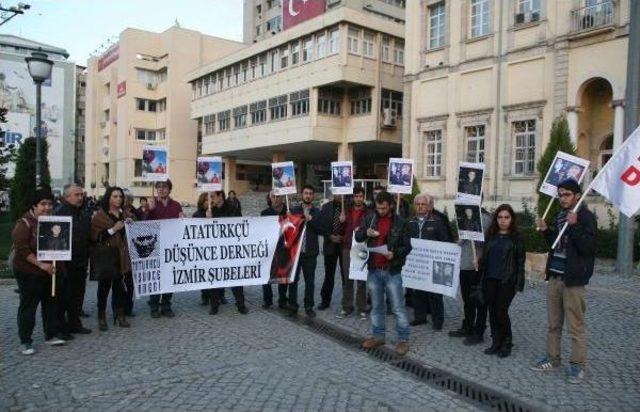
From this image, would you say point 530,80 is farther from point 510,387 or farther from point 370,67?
point 510,387

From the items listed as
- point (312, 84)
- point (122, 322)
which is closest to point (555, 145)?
point (122, 322)

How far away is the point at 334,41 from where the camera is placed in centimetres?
3356

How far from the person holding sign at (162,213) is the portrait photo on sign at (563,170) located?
5539mm


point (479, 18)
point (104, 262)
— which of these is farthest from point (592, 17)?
point (104, 262)

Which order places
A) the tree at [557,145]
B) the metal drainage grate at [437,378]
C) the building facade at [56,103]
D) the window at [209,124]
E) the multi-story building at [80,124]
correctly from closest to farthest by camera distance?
the metal drainage grate at [437,378], the tree at [557,145], the window at [209,124], the building facade at [56,103], the multi-story building at [80,124]

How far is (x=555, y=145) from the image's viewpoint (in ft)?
59.6

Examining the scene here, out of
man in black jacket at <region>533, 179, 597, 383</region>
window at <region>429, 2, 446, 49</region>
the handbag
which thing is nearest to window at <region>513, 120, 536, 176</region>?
window at <region>429, 2, 446, 49</region>

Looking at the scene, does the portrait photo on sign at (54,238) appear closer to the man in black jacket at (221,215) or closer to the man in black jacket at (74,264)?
the man in black jacket at (74,264)

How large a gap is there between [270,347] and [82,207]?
342cm

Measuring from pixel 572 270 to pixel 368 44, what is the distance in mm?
30317

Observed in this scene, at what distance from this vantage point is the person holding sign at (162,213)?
8.73 meters

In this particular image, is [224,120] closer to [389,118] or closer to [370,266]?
[389,118]

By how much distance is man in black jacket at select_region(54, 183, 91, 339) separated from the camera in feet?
24.1

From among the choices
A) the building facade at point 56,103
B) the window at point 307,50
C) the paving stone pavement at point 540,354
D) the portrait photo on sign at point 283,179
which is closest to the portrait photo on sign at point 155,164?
the portrait photo on sign at point 283,179
